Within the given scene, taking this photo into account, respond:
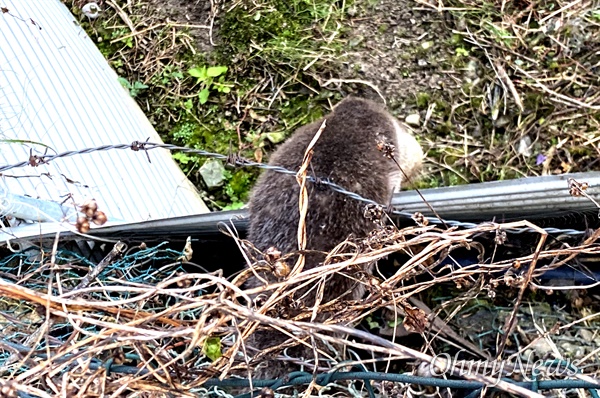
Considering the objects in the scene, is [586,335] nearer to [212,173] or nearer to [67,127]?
[212,173]

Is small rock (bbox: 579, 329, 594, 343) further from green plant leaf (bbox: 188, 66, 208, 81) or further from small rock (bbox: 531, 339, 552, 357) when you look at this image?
green plant leaf (bbox: 188, 66, 208, 81)

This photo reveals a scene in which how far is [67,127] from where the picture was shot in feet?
8.99

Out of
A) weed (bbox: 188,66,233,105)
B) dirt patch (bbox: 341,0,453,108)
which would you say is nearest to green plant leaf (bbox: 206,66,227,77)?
weed (bbox: 188,66,233,105)

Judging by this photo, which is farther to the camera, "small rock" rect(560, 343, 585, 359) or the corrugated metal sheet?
"small rock" rect(560, 343, 585, 359)

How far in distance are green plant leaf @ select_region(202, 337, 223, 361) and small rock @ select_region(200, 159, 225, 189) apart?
2.22 metres

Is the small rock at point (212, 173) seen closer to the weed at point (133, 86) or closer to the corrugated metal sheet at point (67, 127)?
the corrugated metal sheet at point (67, 127)

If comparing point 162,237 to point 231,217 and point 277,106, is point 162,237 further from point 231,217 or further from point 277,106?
point 277,106

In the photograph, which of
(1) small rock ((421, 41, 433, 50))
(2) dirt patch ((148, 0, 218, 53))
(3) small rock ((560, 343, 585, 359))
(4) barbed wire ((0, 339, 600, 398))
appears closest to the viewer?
(4) barbed wire ((0, 339, 600, 398))

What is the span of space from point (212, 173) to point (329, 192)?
1.27 m

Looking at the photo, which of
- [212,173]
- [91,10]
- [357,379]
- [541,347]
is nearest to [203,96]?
[212,173]

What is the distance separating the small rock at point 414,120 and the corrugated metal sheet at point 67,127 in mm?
1368

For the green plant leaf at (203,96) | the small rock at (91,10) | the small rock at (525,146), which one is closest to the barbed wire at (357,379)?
the small rock at (525,146)

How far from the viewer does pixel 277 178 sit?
2869mm

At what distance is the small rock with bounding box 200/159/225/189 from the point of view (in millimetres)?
3793
